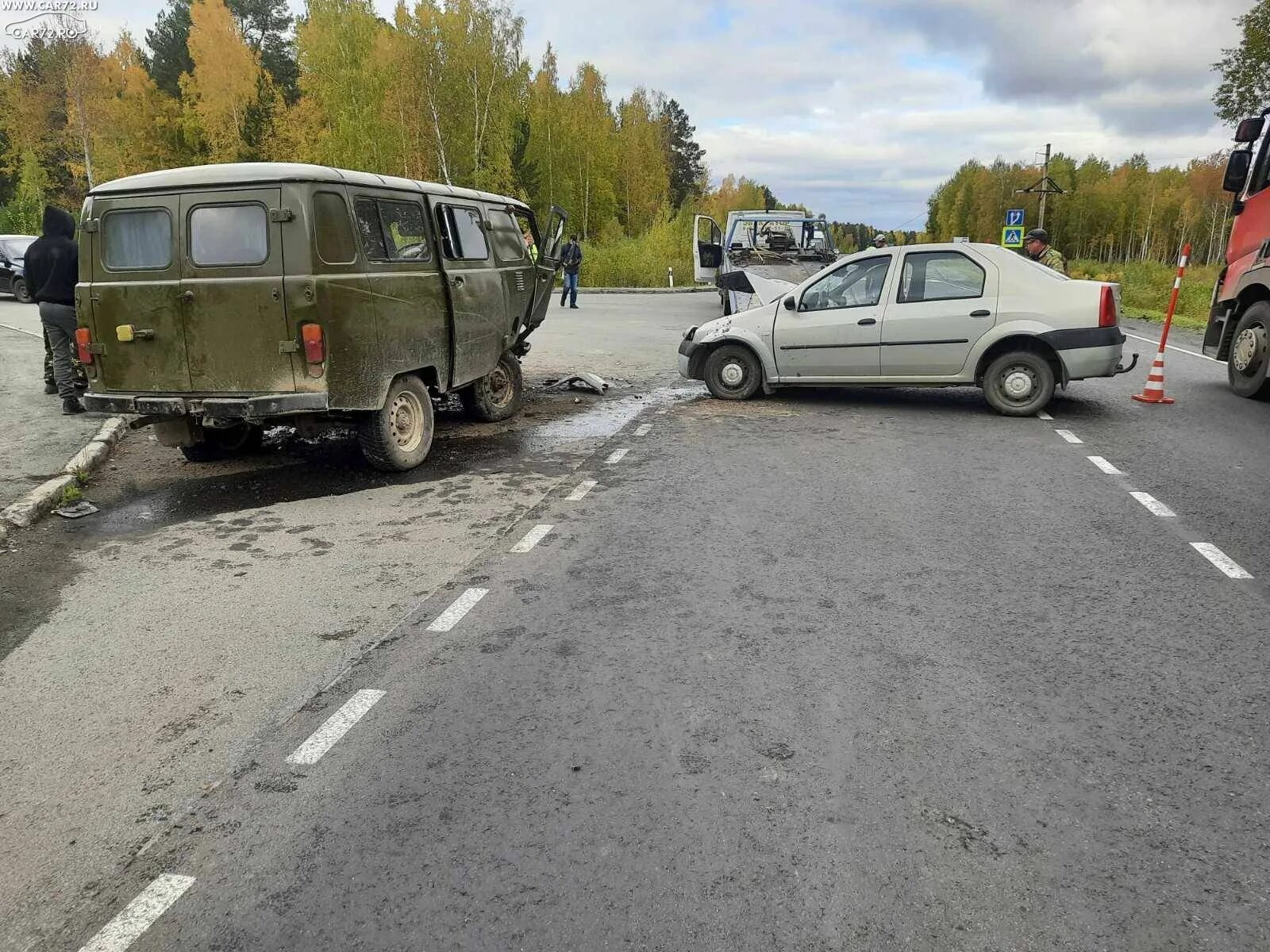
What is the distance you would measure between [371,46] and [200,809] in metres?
50.2

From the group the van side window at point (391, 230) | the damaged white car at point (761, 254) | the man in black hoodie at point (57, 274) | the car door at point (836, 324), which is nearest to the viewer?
the van side window at point (391, 230)

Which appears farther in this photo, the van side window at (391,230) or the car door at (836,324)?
the car door at (836,324)

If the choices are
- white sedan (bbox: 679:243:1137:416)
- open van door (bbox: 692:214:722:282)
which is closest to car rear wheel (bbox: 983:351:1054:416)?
white sedan (bbox: 679:243:1137:416)

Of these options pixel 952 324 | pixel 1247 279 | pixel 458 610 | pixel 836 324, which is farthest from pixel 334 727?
pixel 1247 279

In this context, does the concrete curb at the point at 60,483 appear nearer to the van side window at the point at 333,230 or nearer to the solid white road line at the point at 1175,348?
the van side window at the point at 333,230

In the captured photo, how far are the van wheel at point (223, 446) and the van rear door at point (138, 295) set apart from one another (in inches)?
45.0

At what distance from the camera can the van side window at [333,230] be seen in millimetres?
6176

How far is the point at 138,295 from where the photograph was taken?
6.33 m

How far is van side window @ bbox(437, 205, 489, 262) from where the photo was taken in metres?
7.81

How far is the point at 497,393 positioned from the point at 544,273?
166cm

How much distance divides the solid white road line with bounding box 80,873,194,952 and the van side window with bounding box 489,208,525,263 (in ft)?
23.2

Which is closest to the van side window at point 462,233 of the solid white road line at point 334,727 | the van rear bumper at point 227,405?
the van rear bumper at point 227,405

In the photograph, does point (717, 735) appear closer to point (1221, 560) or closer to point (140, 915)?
point (140, 915)

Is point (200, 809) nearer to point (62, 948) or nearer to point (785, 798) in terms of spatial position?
point (62, 948)
